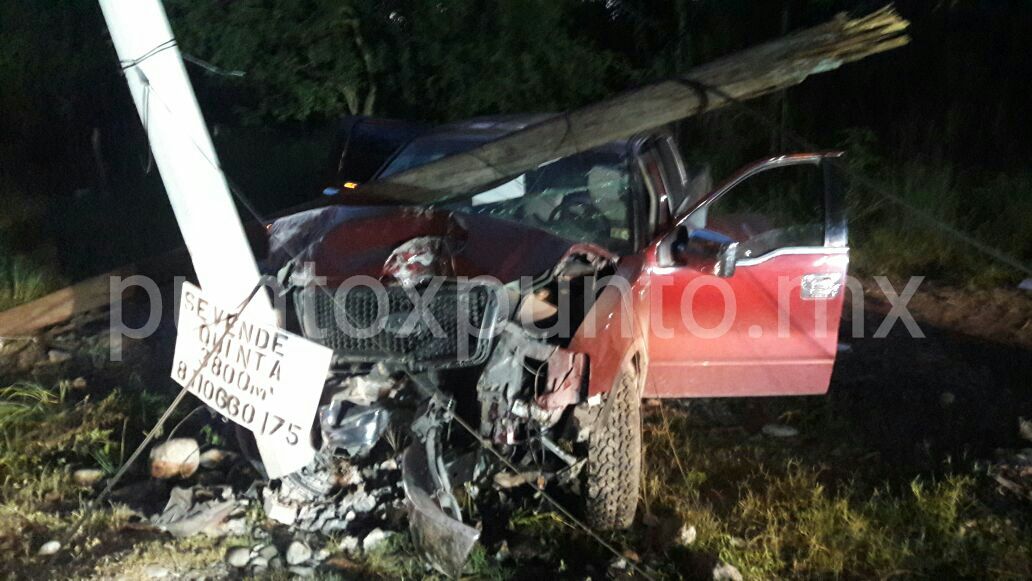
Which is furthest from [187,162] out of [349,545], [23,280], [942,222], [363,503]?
[942,222]

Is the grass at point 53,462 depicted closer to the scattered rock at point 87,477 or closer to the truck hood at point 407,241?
the scattered rock at point 87,477

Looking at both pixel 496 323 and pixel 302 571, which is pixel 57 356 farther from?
pixel 496 323

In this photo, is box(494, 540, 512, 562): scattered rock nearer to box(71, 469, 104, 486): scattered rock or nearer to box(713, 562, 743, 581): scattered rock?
box(713, 562, 743, 581): scattered rock

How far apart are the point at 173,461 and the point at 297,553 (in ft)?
3.08

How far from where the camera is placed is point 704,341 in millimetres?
4871

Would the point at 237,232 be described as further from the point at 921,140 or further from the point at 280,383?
the point at 921,140

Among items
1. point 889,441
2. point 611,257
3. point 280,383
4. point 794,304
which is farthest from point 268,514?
point 889,441

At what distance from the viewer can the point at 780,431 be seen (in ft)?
16.9

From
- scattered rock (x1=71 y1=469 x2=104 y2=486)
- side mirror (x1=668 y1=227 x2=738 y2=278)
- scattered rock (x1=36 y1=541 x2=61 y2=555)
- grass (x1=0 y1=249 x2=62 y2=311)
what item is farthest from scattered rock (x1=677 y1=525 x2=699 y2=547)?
grass (x1=0 y1=249 x2=62 y2=311)

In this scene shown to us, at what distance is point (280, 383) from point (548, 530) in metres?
1.35

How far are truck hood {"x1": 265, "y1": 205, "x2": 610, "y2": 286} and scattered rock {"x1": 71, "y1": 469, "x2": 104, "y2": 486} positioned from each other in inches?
55.6

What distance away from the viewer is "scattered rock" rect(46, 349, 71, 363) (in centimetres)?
615

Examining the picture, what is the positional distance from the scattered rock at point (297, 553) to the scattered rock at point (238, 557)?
0.18 m

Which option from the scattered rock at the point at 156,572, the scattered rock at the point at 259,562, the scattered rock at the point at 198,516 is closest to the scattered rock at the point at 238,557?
the scattered rock at the point at 259,562
